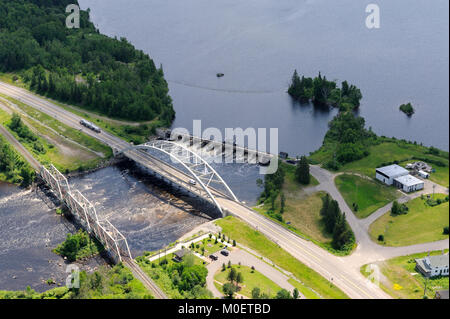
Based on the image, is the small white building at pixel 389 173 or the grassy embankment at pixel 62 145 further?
the grassy embankment at pixel 62 145

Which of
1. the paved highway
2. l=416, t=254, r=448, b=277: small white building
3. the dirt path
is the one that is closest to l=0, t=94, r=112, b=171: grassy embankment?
the dirt path

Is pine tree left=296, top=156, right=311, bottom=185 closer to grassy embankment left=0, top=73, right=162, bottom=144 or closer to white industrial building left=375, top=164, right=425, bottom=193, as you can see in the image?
white industrial building left=375, top=164, right=425, bottom=193

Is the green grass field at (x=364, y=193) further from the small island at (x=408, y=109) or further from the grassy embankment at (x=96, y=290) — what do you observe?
the grassy embankment at (x=96, y=290)

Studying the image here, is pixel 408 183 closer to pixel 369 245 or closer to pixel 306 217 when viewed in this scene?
pixel 369 245

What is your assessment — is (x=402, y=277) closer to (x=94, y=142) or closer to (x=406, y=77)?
(x=94, y=142)

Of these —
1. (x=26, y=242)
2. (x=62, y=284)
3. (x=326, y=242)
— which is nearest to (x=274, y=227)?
(x=326, y=242)

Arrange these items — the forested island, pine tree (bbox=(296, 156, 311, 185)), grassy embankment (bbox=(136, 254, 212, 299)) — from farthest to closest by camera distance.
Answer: the forested island < pine tree (bbox=(296, 156, 311, 185)) < grassy embankment (bbox=(136, 254, 212, 299))

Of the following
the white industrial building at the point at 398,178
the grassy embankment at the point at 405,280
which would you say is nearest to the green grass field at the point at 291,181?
the white industrial building at the point at 398,178
